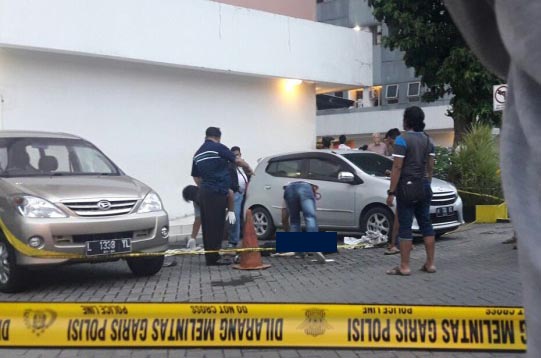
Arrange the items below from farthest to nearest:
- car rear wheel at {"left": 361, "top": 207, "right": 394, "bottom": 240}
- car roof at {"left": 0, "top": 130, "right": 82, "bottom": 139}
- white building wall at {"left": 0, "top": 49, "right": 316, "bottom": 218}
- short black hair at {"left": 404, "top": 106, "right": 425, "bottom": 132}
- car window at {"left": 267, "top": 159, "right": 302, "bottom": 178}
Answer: white building wall at {"left": 0, "top": 49, "right": 316, "bottom": 218} < car window at {"left": 267, "top": 159, "right": 302, "bottom": 178} < car rear wheel at {"left": 361, "top": 207, "right": 394, "bottom": 240} < car roof at {"left": 0, "top": 130, "right": 82, "bottom": 139} < short black hair at {"left": 404, "top": 106, "right": 425, "bottom": 132}

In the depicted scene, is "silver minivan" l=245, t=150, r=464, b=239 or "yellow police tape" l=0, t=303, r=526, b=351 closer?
"yellow police tape" l=0, t=303, r=526, b=351

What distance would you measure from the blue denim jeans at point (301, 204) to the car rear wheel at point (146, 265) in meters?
2.42

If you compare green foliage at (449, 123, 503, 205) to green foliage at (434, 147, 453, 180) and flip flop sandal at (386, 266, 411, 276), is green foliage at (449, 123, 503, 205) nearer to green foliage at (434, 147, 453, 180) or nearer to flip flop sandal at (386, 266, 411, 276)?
green foliage at (434, 147, 453, 180)

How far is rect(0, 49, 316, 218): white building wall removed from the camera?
1293cm

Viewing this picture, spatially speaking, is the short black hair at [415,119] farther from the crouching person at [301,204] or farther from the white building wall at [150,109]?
the white building wall at [150,109]

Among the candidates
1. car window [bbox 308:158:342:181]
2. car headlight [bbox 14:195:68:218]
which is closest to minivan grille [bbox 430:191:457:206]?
car window [bbox 308:158:342:181]

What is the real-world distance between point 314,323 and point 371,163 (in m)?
8.44

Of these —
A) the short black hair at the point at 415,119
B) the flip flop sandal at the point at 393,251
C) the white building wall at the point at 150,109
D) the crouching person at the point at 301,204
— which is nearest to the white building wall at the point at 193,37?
the white building wall at the point at 150,109

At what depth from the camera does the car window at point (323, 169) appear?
1207cm

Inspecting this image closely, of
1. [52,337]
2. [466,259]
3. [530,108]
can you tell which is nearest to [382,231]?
[466,259]

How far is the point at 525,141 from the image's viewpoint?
1.21 metres

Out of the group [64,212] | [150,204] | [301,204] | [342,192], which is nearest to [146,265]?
[150,204]

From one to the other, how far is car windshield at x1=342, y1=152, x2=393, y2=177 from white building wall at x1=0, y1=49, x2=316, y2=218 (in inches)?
181

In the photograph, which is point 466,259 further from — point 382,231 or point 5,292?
point 5,292
